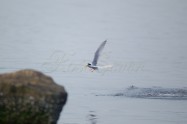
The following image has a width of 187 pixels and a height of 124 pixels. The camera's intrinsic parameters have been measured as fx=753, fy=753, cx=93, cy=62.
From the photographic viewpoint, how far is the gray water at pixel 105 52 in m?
20.6

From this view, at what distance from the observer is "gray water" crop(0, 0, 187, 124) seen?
810 inches

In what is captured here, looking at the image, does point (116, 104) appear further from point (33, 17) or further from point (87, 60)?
point (33, 17)

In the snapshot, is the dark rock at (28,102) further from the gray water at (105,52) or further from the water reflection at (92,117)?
the water reflection at (92,117)

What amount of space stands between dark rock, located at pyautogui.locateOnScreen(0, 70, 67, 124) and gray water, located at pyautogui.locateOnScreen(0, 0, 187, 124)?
6.40 m

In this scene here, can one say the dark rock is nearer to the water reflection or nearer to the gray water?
the gray water

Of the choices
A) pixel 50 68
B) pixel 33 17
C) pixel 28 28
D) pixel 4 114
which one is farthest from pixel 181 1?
pixel 4 114

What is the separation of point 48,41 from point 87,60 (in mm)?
9413

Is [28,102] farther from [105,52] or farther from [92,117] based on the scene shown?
[105,52]

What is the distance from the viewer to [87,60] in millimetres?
30797

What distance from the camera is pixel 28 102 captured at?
11703 millimetres

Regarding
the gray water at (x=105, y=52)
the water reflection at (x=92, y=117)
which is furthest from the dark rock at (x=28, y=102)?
the water reflection at (x=92, y=117)

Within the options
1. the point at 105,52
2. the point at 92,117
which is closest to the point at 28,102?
the point at 92,117

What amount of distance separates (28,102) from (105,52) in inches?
859

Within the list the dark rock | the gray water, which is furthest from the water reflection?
the dark rock
